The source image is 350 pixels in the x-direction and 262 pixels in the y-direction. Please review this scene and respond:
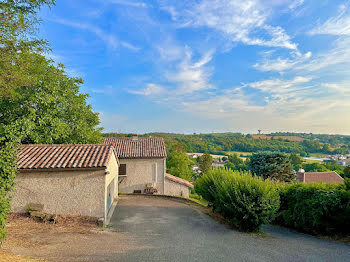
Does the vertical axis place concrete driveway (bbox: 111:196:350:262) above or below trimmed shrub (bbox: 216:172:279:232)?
below

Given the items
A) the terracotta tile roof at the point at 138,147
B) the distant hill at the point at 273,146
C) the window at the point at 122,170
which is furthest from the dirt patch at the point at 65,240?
the distant hill at the point at 273,146

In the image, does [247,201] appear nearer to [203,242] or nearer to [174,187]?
[203,242]

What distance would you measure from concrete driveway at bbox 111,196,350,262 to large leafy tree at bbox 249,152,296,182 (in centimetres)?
788

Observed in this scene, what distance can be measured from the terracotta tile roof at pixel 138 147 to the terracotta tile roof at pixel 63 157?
7604 millimetres

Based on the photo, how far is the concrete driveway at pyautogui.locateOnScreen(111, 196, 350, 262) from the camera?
657 cm

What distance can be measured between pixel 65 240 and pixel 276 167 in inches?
662

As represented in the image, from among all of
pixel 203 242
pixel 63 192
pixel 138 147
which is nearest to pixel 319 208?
pixel 203 242

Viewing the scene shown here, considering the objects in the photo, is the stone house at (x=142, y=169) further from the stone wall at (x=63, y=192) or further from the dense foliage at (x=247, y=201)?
the dense foliage at (x=247, y=201)

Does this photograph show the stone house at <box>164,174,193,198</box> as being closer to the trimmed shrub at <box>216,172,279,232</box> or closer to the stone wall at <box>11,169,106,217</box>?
the trimmed shrub at <box>216,172,279,232</box>

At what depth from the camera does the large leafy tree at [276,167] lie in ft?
59.2

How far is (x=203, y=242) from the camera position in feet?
25.6

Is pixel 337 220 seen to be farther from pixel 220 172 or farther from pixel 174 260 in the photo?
pixel 174 260

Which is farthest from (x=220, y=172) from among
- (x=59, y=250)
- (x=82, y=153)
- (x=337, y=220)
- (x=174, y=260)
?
(x=59, y=250)

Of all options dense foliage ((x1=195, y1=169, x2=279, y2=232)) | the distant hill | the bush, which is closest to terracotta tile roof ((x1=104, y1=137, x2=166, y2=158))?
dense foliage ((x1=195, y1=169, x2=279, y2=232))
